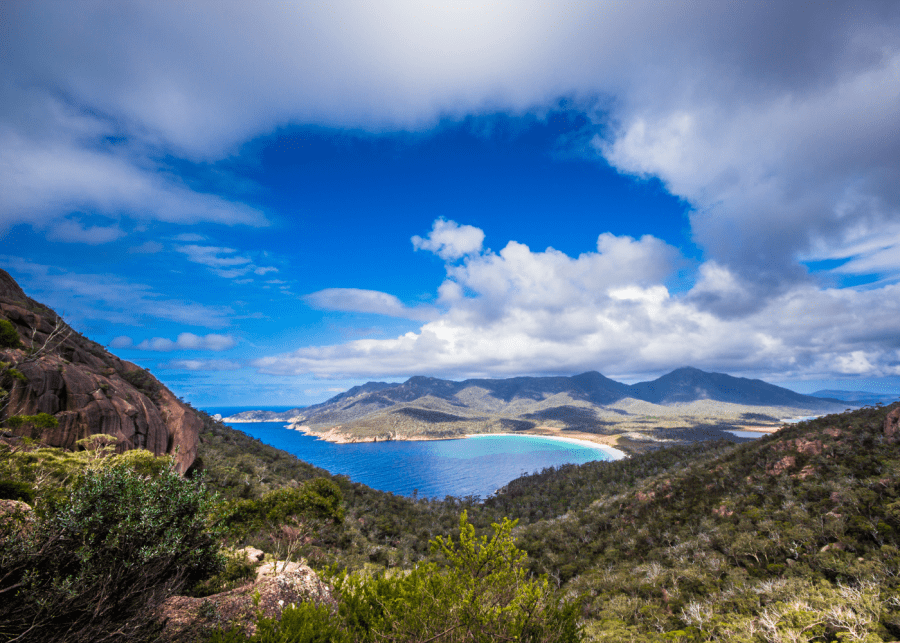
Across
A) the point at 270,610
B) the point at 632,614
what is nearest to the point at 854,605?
the point at 632,614

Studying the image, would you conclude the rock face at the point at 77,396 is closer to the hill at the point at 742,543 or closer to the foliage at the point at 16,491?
the foliage at the point at 16,491

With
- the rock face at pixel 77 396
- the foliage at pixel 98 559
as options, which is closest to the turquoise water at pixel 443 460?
the rock face at pixel 77 396

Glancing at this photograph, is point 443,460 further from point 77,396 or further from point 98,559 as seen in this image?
point 98,559

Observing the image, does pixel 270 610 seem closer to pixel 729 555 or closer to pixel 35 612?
pixel 35 612

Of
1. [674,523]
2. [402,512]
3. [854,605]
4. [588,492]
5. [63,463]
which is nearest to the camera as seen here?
[854,605]

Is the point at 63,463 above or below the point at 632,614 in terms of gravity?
above

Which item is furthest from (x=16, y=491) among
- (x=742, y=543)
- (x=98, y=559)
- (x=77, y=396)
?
(x=742, y=543)
